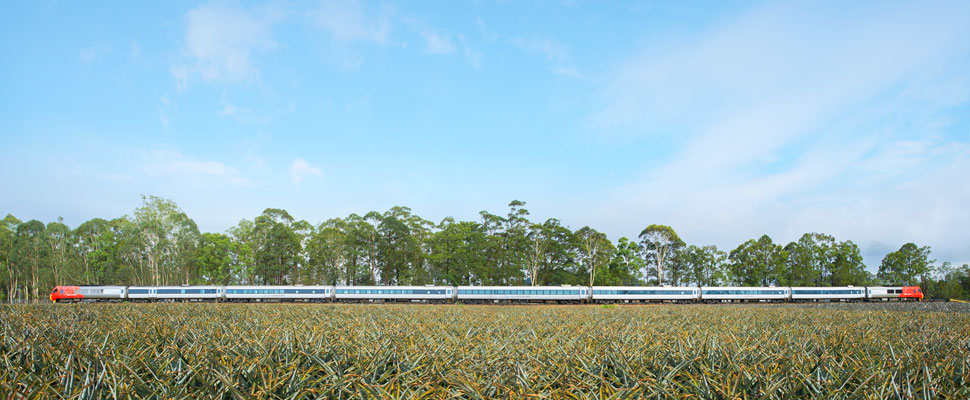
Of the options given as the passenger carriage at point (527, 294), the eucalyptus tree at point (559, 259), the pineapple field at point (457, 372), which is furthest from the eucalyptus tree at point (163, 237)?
the pineapple field at point (457, 372)

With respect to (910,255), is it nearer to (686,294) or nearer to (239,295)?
(686,294)

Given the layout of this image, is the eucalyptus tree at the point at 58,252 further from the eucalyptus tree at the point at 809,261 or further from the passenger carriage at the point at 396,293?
the eucalyptus tree at the point at 809,261

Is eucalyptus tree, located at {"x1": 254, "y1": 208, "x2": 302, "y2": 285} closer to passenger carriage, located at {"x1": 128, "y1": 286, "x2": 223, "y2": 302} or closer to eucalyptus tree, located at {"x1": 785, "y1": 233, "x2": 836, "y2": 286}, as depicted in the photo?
passenger carriage, located at {"x1": 128, "y1": 286, "x2": 223, "y2": 302}

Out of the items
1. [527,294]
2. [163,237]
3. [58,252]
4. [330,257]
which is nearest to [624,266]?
[527,294]

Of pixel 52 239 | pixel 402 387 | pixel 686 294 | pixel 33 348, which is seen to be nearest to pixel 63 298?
pixel 52 239

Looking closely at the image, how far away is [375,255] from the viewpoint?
49.5m

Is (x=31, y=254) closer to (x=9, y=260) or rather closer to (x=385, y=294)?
(x=9, y=260)

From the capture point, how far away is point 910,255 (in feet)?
188

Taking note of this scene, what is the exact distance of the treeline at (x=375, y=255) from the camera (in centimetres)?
4572

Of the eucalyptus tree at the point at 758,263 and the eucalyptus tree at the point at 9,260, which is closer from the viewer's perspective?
the eucalyptus tree at the point at 9,260

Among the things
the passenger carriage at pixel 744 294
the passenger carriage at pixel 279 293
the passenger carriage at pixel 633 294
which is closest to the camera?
the passenger carriage at pixel 279 293

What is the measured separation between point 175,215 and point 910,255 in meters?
87.4

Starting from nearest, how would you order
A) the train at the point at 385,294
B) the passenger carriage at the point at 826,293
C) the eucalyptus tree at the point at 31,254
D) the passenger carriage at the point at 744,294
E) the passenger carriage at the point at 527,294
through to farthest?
the train at the point at 385,294 < the passenger carriage at the point at 527,294 < the passenger carriage at the point at 744,294 < the eucalyptus tree at the point at 31,254 < the passenger carriage at the point at 826,293

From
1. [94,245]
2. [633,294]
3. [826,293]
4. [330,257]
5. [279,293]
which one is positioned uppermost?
[94,245]
